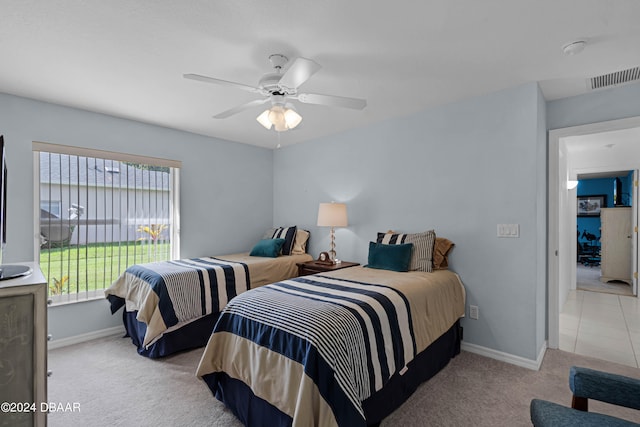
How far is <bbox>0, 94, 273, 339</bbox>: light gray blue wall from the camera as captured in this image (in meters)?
2.94

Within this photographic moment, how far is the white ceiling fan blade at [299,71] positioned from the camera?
5.84 feet

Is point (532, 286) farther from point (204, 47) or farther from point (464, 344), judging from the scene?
point (204, 47)

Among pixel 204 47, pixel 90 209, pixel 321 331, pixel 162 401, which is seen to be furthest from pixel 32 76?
pixel 321 331

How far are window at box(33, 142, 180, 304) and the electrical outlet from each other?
352 cm

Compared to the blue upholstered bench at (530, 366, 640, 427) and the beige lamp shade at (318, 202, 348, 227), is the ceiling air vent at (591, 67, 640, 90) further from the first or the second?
the beige lamp shade at (318, 202, 348, 227)

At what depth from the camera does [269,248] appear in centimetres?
414

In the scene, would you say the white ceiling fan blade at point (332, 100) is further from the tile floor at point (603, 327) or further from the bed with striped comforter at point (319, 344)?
the tile floor at point (603, 327)

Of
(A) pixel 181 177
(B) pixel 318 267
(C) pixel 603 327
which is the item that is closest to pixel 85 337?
(A) pixel 181 177

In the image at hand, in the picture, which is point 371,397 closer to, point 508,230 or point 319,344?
point 319,344

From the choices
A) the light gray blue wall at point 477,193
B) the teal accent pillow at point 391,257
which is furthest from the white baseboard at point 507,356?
the teal accent pillow at point 391,257

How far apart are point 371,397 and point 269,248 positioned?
259 centimetres

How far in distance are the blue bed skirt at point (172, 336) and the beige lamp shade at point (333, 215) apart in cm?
160

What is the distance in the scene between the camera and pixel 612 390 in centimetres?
134

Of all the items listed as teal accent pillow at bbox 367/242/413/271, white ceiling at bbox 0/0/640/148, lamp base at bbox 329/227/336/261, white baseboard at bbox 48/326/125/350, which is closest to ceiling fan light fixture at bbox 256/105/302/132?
white ceiling at bbox 0/0/640/148
